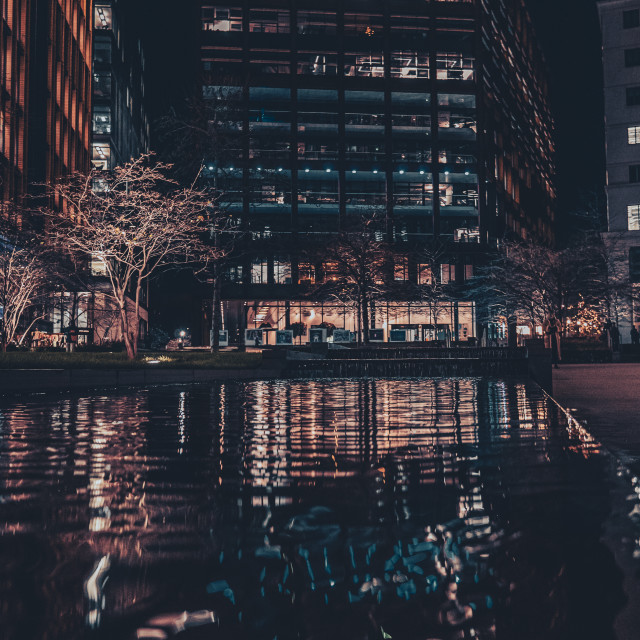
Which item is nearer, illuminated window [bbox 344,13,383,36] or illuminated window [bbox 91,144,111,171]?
illuminated window [bbox 91,144,111,171]

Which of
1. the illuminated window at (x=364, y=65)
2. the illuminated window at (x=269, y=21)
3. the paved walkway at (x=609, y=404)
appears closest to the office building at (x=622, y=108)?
the illuminated window at (x=364, y=65)

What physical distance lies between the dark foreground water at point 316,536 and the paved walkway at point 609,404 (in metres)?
0.55

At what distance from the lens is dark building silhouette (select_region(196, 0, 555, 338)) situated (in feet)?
232

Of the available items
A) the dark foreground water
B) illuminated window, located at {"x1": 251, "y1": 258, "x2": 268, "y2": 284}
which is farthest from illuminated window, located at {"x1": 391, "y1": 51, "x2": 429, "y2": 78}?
the dark foreground water

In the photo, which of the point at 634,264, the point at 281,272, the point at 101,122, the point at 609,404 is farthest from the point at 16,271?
the point at 634,264

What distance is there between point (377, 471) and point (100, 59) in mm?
62252

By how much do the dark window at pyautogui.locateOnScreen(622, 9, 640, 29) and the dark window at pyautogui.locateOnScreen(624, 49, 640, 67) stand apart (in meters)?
2.18

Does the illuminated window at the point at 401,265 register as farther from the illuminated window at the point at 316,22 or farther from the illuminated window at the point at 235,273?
the illuminated window at the point at 316,22

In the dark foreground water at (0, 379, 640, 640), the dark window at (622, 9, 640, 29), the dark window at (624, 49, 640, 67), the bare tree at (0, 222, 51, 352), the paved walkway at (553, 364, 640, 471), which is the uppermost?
the dark window at (622, 9, 640, 29)

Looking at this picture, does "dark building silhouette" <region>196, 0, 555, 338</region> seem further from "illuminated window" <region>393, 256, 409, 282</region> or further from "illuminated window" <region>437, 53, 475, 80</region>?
"illuminated window" <region>393, 256, 409, 282</region>

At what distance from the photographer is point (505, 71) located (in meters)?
94.6

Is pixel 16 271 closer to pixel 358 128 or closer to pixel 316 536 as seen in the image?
pixel 316 536

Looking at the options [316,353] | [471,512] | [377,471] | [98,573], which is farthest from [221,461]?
[316,353]

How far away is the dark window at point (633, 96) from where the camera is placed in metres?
59.4
